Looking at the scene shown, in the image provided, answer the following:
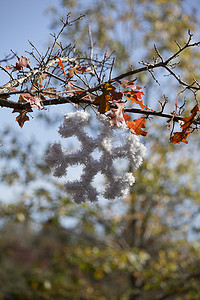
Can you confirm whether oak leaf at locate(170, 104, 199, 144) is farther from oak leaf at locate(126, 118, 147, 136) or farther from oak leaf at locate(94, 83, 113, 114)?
oak leaf at locate(94, 83, 113, 114)

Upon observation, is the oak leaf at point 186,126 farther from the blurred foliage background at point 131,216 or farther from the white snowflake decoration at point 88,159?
the blurred foliage background at point 131,216

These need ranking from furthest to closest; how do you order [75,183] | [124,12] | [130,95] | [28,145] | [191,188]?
[124,12], [191,188], [28,145], [130,95], [75,183]

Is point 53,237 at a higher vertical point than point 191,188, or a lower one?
higher

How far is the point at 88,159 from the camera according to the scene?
3.48ft

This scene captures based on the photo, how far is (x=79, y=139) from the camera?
108cm

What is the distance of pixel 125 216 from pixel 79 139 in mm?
3944

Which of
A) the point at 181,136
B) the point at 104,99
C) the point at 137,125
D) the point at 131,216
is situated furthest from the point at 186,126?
the point at 131,216

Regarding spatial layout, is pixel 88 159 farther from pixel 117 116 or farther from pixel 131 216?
pixel 131 216

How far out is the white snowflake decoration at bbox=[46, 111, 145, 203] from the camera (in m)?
1.05

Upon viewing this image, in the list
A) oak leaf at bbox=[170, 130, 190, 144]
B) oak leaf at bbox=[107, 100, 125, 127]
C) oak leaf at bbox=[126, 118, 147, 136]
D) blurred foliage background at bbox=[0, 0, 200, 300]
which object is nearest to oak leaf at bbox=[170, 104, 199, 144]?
oak leaf at bbox=[170, 130, 190, 144]

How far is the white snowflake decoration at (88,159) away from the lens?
105 cm

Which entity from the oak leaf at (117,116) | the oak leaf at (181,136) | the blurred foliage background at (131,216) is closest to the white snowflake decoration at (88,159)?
the oak leaf at (117,116)

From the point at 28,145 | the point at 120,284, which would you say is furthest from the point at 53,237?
the point at 28,145

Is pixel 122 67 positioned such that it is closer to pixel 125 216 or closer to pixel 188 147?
pixel 188 147
